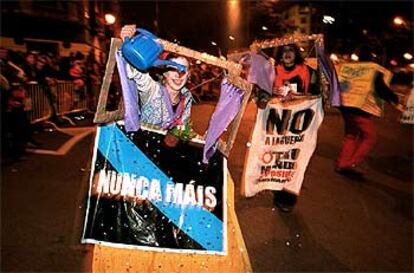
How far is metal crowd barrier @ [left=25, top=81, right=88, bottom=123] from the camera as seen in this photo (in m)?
9.47

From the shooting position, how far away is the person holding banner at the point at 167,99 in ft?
9.15

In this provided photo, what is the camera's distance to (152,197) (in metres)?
2.73

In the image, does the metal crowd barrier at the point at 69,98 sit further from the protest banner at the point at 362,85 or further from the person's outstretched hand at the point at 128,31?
the person's outstretched hand at the point at 128,31

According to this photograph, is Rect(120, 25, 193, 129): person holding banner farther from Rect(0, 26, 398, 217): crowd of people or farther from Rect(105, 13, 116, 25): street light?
Rect(105, 13, 116, 25): street light

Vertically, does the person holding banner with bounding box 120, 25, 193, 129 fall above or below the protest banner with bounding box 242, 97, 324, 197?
above

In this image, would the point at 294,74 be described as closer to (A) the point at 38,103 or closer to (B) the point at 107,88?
(B) the point at 107,88

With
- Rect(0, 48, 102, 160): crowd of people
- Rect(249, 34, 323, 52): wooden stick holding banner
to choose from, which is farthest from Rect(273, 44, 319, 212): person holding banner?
Rect(0, 48, 102, 160): crowd of people

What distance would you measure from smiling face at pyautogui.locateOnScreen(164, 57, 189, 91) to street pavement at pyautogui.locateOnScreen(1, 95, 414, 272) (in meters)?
0.42

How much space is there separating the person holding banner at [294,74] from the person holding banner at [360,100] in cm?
182

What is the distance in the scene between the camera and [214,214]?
2.80 metres

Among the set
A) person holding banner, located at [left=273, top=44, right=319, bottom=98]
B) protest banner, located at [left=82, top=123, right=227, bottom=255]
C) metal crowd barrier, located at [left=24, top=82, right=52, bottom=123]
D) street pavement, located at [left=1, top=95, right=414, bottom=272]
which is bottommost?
street pavement, located at [left=1, top=95, right=414, bottom=272]

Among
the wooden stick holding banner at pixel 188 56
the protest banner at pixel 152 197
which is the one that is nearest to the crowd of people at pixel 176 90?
the wooden stick holding banner at pixel 188 56

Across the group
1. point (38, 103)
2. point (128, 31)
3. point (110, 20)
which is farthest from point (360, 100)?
point (110, 20)

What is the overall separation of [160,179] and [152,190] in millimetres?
82
